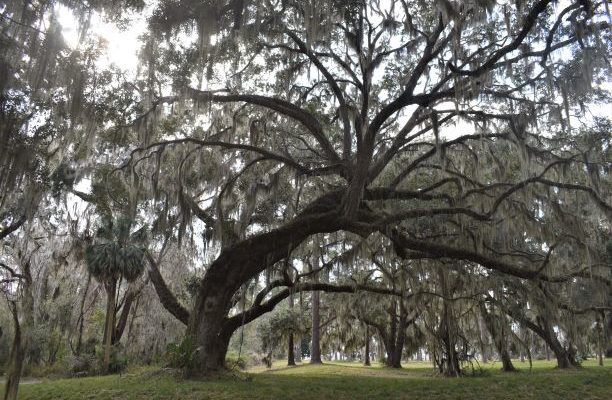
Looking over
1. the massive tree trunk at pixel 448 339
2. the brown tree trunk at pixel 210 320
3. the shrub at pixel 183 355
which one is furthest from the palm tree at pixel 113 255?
the massive tree trunk at pixel 448 339

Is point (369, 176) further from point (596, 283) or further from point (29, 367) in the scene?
point (29, 367)

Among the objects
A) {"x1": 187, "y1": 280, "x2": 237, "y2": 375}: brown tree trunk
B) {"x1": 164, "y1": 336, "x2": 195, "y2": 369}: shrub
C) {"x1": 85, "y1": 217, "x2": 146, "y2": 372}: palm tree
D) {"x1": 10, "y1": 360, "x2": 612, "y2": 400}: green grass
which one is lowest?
{"x1": 10, "y1": 360, "x2": 612, "y2": 400}: green grass

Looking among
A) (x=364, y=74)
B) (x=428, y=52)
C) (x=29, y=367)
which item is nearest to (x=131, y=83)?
(x=364, y=74)

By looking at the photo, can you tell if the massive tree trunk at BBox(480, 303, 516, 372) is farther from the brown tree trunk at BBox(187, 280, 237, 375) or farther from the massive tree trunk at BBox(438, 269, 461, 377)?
the brown tree trunk at BBox(187, 280, 237, 375)

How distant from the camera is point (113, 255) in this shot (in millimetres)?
18219

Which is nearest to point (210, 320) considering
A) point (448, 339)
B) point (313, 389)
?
point (313, 389)

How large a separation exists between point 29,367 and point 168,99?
21.5 meters

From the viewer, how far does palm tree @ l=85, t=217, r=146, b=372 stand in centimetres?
1800

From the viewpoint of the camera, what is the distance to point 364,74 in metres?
9.02

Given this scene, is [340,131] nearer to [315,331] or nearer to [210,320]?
[210,320]

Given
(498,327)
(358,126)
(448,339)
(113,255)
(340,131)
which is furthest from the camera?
(498,327)

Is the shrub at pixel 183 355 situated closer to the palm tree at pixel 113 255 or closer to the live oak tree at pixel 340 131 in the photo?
A: the live oak tree at pixel 340 131

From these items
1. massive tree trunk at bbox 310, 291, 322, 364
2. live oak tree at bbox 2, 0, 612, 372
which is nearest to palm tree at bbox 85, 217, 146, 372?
live oak tree at bbox 2, 0, 612, 372

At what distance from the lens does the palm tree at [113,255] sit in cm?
1800
